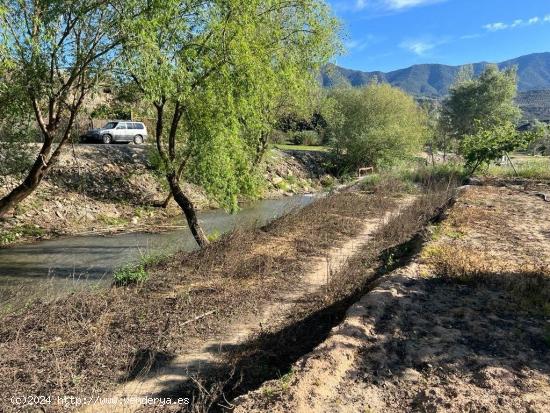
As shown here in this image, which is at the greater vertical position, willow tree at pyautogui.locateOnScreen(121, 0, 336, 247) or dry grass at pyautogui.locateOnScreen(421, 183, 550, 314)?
willow tree at pyautogui.locateOnScreen(121, 0, 336, 247)

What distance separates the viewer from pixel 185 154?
42.9 feet

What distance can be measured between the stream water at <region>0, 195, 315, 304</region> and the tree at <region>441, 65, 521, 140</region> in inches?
1628

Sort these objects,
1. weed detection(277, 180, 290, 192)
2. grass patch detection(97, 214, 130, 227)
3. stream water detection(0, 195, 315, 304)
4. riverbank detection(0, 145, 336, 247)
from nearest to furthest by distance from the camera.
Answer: stream water detection(0, 195, 315, 304)
riverbank detection(0, 145, 336, 247)
grass patch detection(97, 214, 130, 227)
weed detection(277, 180, 290, 192)

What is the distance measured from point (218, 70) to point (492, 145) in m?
16.1

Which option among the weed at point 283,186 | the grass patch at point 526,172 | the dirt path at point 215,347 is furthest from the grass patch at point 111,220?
the grass patch at point 526,172

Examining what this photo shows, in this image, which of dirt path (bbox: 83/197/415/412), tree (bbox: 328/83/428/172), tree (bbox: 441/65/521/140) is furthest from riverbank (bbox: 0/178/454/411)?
tree (bbox: 441/65/521/140)

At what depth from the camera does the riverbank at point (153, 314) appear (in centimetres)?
570

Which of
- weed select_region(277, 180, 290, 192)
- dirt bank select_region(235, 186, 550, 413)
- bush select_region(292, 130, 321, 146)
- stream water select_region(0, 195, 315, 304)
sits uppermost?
bush select_region(292, 130, 321, 146)

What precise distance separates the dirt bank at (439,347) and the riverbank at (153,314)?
1.25m

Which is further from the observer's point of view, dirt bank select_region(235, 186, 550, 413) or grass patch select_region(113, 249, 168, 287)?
grass patch select_region(113, 249, 168, 287)

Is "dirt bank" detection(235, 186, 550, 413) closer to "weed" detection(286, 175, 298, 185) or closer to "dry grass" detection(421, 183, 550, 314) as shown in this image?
"dry grass" detection(421, 183, 550, 314)

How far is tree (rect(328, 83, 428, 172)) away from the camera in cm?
3688

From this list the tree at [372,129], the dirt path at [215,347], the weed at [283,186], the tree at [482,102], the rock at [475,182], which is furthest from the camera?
the tree at [482,102]

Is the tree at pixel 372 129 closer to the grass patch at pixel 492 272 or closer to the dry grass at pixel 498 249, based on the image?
the dry grass at pixel 498 249
